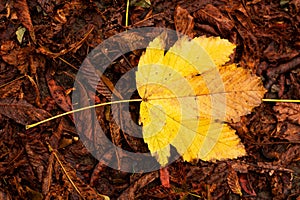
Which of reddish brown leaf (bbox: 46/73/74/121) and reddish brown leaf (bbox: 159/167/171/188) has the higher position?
reddish brown leaf (bbox: 46/73/74/121)

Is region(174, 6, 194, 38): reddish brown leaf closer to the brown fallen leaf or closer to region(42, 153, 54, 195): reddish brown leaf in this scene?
the brown fallen leaf

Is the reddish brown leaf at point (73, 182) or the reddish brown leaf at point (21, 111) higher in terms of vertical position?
the reddish brown leaf at point (21, 111)

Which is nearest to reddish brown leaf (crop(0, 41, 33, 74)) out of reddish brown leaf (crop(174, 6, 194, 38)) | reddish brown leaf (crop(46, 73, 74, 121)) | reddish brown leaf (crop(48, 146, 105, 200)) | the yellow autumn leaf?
reddish brown leaf (crop(46, 73, 74, 121))

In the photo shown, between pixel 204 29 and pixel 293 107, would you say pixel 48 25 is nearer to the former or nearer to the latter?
pixel 204 29

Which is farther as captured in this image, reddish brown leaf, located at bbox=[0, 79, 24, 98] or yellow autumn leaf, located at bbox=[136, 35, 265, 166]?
reddish brown leaf, located at bbox=[0, 79, 24, 98]

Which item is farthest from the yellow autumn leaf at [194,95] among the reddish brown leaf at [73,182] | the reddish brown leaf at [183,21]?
the reddish brown leaf at [73,182]

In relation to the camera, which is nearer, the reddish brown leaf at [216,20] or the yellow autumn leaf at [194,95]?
the yellow autumn leaf at [194,95]

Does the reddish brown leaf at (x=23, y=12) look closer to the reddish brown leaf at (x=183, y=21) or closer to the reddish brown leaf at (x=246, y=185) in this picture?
the reddish brown leaf at (x=183, y=21)

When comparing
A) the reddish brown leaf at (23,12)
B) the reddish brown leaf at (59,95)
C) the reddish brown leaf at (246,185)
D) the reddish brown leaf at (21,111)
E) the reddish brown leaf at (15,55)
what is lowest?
the reddish brown leaf at (246,185)
